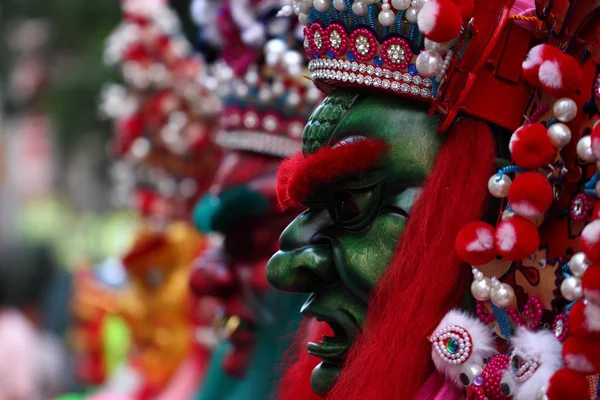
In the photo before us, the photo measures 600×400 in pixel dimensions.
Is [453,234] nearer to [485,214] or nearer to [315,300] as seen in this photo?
[485,214]

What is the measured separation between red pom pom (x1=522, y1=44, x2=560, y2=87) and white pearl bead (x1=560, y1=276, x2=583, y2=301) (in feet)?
0.84

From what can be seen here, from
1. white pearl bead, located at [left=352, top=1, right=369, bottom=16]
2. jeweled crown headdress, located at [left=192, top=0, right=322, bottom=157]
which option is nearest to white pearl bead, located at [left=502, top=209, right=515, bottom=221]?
white pearl bead, located at [left=352, top=1, right=369, bottom=16]

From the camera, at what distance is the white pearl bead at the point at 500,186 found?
1128 millimetres

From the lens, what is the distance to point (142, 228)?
134 inches

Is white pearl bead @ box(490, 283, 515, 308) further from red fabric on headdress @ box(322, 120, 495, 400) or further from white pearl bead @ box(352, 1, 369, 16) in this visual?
white pearl bead @ box(352, 1, 369, 16)

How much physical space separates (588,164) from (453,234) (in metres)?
0.20

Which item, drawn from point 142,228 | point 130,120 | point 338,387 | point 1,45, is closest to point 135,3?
point 130,120

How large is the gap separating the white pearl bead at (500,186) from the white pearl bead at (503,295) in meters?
0.12

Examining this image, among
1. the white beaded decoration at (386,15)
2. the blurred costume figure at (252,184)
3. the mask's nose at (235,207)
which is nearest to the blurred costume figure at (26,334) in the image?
the blurred costume figure at (252,184)

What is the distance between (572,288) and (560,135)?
19 centimetres

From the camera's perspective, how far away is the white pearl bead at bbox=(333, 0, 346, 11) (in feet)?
4.16

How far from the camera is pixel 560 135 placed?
108cm

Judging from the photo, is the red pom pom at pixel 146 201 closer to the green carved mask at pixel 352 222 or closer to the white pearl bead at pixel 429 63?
the green carved mask at pixel 352 222

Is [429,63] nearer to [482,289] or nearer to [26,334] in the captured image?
[482,289]
